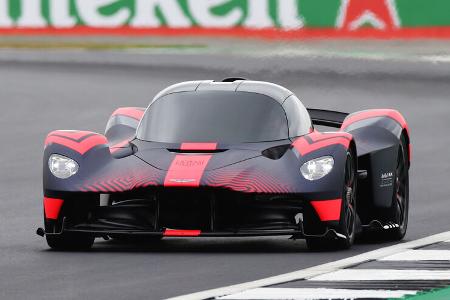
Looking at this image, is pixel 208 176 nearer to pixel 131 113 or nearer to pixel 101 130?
pixel 131 113

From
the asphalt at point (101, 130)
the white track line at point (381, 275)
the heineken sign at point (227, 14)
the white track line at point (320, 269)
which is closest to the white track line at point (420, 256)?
the white track line at point (320, 269)

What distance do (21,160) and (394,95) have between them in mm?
8178

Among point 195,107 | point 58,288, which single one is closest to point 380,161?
point 195,107

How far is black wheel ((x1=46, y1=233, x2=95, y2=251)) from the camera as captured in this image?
38.1ft

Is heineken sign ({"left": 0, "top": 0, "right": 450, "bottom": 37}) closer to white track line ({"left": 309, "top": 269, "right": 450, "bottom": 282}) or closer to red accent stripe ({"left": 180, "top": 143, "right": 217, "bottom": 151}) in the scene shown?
red accent stripe ({"left": 180, "top": 143, "right": 217, "bottom": 151})

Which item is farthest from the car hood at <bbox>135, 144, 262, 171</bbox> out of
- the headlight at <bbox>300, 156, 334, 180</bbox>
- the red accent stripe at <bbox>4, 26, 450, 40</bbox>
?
the red accent stripe at <bbox>4, 26, 450, 40</bbox>

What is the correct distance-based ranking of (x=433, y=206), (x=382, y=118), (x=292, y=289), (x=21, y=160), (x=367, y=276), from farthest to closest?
(x=21, y=160), (x=433, y=206), (x=382, y=118), (x=367, y=276), (x=292, y=289)

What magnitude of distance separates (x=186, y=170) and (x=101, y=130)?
13.0m

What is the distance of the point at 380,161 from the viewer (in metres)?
12.7

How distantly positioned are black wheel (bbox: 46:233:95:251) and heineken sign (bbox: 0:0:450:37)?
1797cm

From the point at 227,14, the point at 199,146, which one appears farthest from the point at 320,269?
the point at 227,14

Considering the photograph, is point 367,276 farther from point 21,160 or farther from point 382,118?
point 21,160

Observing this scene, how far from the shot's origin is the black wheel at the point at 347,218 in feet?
37.8

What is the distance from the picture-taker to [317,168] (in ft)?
37.8
